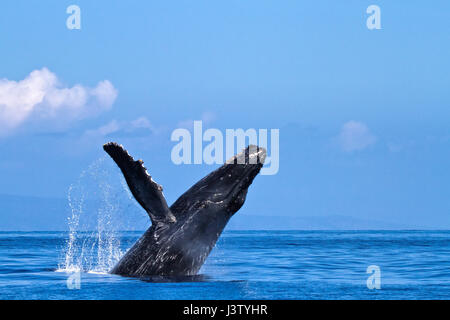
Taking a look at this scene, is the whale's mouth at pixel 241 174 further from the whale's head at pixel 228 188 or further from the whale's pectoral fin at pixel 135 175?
the whale's pectoral fin at pixel 135 175

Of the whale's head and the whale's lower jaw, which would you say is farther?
the whale's head

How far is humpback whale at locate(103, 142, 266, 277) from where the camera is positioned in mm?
13500

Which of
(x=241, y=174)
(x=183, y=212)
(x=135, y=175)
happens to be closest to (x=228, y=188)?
(x=241, y=174)

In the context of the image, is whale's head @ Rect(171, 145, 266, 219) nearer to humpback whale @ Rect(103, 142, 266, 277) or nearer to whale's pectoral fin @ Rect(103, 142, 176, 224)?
humpback whale @ Rect(103, 142, 266, 277)

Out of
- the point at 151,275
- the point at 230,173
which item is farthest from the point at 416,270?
the point at 151,275

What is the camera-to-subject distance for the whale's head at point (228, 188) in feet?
47.1

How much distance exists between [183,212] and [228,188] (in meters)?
1.07

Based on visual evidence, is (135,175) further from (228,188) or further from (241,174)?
(241,174)

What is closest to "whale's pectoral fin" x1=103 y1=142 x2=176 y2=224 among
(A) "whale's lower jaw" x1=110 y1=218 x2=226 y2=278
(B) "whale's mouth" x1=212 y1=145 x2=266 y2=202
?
(A) "whale's lower jaw" x1=110 y1=218 x2=226 y2=278

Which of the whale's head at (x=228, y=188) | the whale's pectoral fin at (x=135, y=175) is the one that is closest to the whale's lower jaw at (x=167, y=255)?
the whale's head at (x=228, y=188)

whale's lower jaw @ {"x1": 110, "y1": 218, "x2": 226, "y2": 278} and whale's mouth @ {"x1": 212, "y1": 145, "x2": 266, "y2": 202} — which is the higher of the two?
whale's mouth @ {"x1": 212, "y1": 145, "x2": 266, "y2": 202}
